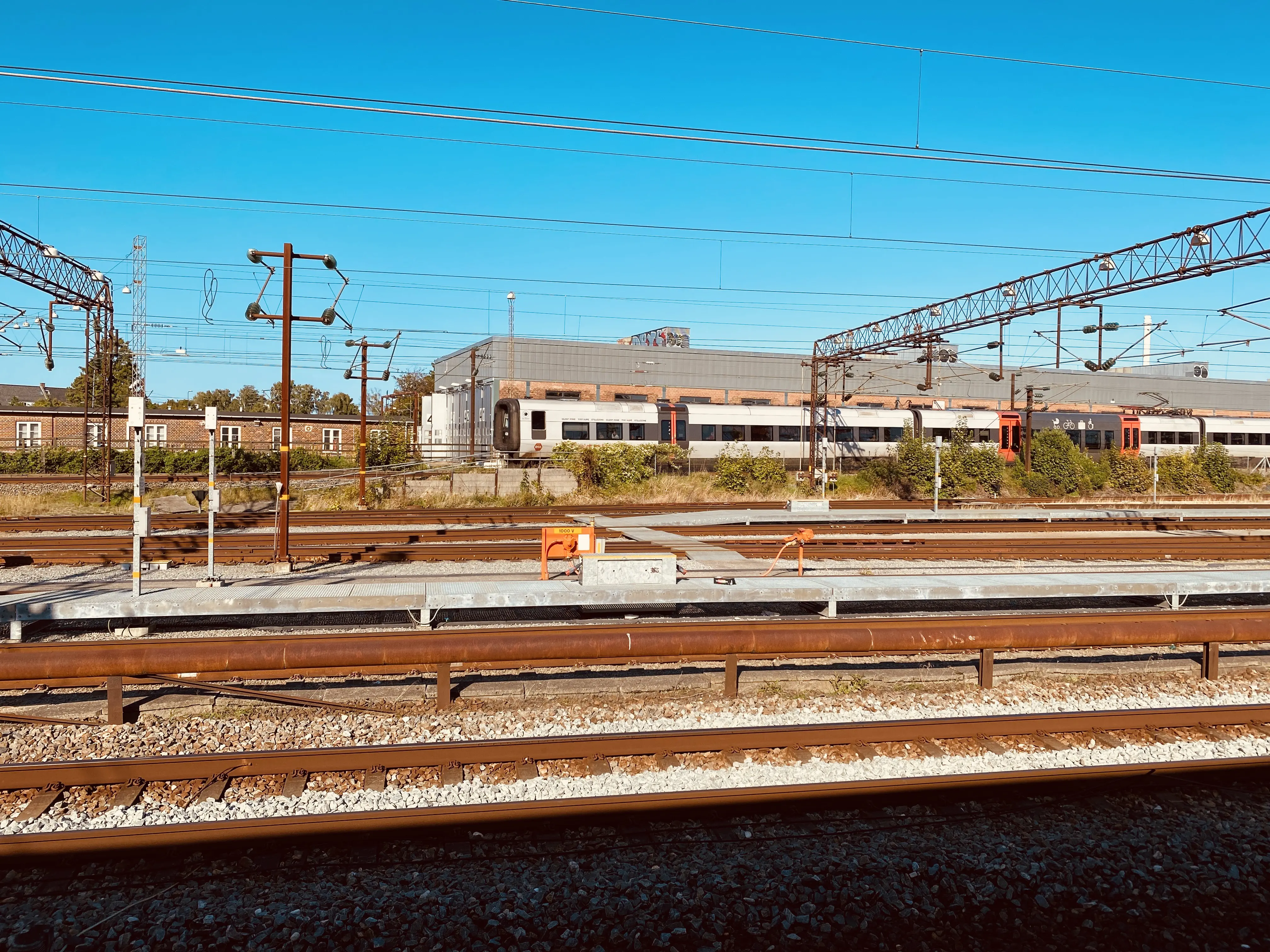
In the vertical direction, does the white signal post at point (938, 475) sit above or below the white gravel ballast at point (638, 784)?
above

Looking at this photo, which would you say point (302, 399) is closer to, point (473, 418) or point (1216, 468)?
point (473, 418)

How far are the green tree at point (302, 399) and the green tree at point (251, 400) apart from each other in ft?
2.87

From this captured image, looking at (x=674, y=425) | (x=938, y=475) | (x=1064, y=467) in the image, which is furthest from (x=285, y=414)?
(x=1064, y=467)

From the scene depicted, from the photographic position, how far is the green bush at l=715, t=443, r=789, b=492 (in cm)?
3350

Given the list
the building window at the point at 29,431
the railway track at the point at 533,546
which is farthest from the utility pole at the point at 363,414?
the building window at the point at 29,431

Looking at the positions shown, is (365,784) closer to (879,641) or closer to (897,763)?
(897,763)

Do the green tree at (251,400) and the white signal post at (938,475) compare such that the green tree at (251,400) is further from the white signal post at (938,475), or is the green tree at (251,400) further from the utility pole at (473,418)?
the white signal post at (938,475)

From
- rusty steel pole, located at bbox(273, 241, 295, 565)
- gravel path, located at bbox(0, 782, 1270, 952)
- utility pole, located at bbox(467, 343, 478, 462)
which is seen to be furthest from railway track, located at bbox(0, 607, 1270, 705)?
utility pole, located at bbox(467, 343, 478, 462)

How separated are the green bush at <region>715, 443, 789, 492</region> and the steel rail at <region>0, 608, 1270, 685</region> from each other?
2431 cm

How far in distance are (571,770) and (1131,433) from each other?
47439 mm

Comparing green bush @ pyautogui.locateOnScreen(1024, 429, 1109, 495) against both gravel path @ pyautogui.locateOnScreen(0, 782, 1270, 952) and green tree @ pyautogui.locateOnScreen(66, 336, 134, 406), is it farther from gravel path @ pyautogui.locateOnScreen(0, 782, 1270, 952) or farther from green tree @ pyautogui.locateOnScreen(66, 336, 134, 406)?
green tree @ pyautogui.locateOnScreen(66, 336, 134, 406)

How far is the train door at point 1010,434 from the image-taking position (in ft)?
138

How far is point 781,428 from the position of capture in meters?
39.6

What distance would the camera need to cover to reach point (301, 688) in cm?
809
